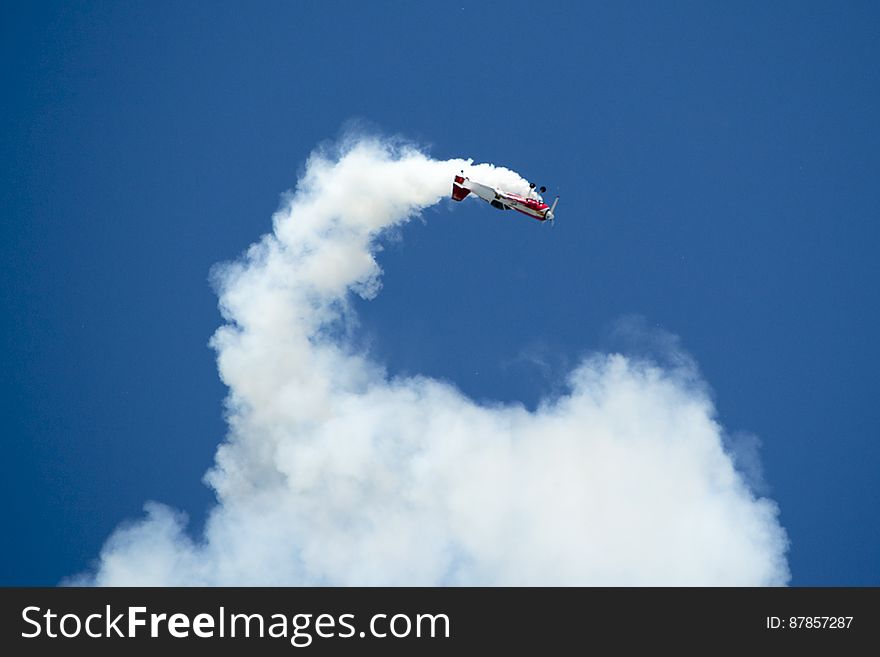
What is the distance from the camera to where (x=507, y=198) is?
300 feet

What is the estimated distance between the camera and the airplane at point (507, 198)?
91062mm

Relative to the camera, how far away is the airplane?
9106 cm

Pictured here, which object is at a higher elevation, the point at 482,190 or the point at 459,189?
the point at 459,189

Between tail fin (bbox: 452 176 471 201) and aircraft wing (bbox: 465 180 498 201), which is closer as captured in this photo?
aircraft wing (bbox: 465 180 498 201)

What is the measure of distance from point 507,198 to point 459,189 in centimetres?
308

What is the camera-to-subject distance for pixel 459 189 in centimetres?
9219

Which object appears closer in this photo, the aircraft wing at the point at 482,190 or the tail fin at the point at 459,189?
the aircraft wing at the point at 482,190

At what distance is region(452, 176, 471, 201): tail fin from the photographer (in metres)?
92.0

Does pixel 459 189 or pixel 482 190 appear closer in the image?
pixel 482 190
